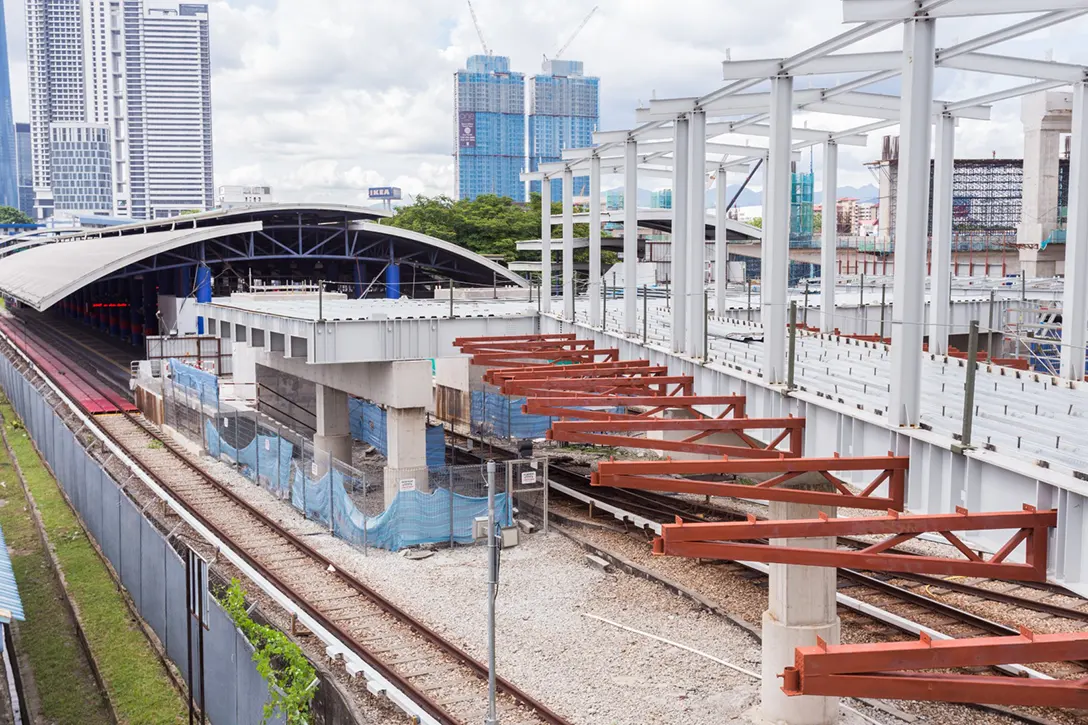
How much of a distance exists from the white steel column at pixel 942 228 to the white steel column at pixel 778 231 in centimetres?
565

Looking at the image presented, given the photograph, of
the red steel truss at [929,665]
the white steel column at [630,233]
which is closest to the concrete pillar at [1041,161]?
the white steel column at [630,233]

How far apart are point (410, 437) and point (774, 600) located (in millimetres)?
15298

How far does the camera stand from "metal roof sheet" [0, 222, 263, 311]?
1994 inches

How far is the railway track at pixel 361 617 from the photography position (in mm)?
15648

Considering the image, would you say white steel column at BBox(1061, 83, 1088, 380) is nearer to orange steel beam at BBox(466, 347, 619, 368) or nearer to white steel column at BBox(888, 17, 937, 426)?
white steel column at BBox(888, 17, 937, 426)

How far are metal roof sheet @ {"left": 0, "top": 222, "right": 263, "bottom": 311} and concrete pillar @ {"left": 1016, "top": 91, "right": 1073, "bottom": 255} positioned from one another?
48.2 metres

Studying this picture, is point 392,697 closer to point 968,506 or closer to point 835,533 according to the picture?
point 835,533

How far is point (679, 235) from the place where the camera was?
72.0 ft

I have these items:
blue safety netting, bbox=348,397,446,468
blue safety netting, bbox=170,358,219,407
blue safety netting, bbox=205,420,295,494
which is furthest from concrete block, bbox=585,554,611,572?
blue safety netting, bbox=170,358,219,407

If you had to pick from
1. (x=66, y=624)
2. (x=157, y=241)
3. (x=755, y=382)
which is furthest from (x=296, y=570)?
(x=157, y=241)

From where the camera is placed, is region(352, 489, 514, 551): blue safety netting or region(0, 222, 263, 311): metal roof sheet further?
region(0, 222, 263, 311): metal roof sheet

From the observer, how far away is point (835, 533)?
11250mm

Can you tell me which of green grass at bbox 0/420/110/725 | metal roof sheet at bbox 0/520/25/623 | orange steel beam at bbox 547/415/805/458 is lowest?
green grass at bbox 0/420/110/725

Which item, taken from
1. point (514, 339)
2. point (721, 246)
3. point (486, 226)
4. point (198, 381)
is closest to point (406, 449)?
point (514, 339)
